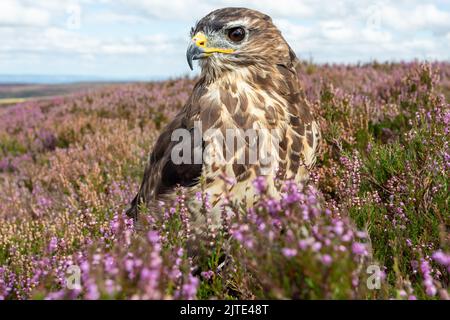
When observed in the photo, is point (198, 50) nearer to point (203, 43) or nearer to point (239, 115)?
point (203, 43)

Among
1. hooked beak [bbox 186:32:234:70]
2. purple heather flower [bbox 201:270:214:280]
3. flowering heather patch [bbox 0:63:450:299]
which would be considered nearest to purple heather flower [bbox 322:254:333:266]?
flowering heather patch [bbox 0:63:450:299]

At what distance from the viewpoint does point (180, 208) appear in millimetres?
2689

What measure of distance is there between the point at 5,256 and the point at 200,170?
8.31ft

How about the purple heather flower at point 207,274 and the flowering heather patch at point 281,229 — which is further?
the purple heather flower at point 207,274

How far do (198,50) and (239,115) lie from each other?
662 mm

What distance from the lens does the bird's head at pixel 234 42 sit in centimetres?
320

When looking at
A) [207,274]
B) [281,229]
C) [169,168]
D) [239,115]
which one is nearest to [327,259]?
[281,229]

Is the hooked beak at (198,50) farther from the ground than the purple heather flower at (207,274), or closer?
farther from the ground

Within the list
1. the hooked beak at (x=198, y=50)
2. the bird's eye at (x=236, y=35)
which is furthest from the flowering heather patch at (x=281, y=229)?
the hooked beak at (x=198, y=50)

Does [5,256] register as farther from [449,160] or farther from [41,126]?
[41,126]

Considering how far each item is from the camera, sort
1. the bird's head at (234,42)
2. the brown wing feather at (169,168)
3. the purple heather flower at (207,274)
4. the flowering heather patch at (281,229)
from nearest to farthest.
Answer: the flowering heather patch at (281,229)
the purple heather flower at (207,274)
the brown wing feather at (169,168)
the bird's head at (234,42)

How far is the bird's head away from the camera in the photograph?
126 inches

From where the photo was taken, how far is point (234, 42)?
3.26 meters

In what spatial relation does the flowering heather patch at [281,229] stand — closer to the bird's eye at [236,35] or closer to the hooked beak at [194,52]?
the bird's eye at [236,35]
